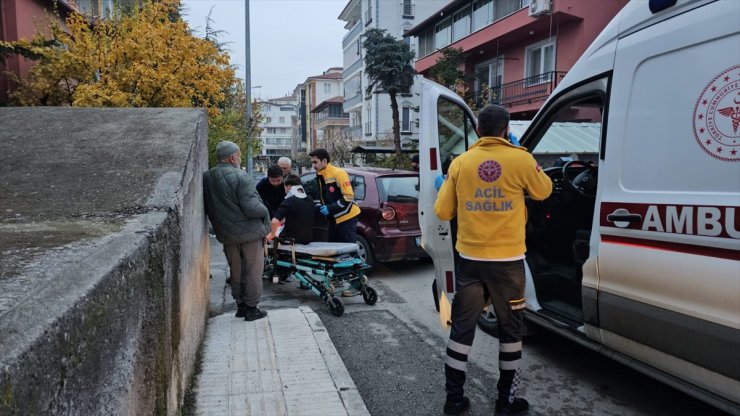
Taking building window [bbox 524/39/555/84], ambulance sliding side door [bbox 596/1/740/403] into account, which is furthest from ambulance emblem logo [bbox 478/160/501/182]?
building window [bbox 524/39/555/84]

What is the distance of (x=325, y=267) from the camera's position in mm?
5656

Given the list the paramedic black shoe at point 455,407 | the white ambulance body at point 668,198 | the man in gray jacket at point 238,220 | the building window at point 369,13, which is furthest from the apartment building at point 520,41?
the paramedic black shoe at point 455,407

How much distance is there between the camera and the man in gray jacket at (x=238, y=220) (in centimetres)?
449

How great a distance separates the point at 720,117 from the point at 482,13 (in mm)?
23890

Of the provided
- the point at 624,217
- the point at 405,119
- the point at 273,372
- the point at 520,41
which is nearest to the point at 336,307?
the point at 273,372

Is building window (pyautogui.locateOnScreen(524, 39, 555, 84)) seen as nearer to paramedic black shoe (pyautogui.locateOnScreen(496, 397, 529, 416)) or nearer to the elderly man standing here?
the elderly man standing

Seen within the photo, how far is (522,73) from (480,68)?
394cm

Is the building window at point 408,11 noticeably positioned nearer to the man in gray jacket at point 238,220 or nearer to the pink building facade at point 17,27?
the pink building facade at point 17,27

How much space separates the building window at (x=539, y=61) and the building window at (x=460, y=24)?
451 centimetres

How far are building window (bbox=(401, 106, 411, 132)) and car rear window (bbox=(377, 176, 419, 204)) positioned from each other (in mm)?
31623

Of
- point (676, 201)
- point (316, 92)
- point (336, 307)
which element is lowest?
point (336, 307)

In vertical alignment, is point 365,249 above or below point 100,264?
below

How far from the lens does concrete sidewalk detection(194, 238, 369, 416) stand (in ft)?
10.3

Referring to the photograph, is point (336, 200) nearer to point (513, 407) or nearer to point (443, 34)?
point (513, 407)
